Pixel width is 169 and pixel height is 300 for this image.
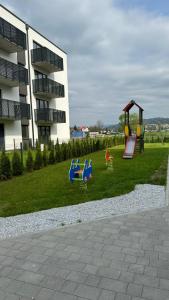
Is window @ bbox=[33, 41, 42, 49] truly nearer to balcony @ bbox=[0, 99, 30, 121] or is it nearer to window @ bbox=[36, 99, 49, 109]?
window @ bbox=[36, 99, 49, 109]

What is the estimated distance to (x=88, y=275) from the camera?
2.77 meters

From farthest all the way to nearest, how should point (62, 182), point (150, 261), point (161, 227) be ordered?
point (62, 182)
point (161, 227)
point (150, 261)

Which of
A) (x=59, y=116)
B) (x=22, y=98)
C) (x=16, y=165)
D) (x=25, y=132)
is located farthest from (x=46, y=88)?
(x=16, y=165)

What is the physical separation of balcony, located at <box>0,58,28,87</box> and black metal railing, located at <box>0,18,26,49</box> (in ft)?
5.55

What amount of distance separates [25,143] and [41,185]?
1426cm

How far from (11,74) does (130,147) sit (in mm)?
10160

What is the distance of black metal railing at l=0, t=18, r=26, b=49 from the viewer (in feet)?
56.9

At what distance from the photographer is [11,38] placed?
18.1 metres

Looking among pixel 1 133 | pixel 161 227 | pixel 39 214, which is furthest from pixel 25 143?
pixel 161 227

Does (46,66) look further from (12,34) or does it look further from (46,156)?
(46,156)

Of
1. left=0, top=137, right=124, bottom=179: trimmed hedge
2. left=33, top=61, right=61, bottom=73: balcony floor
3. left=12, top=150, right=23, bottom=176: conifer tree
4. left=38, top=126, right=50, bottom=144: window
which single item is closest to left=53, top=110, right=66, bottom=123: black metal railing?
left=38, top=126, right=50, bottom=144: window

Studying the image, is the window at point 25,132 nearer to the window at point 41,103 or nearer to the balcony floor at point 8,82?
the window at point 41,103

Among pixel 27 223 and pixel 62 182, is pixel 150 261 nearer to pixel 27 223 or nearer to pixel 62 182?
pixel 27 223

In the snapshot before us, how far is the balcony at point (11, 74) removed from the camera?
682 inches
